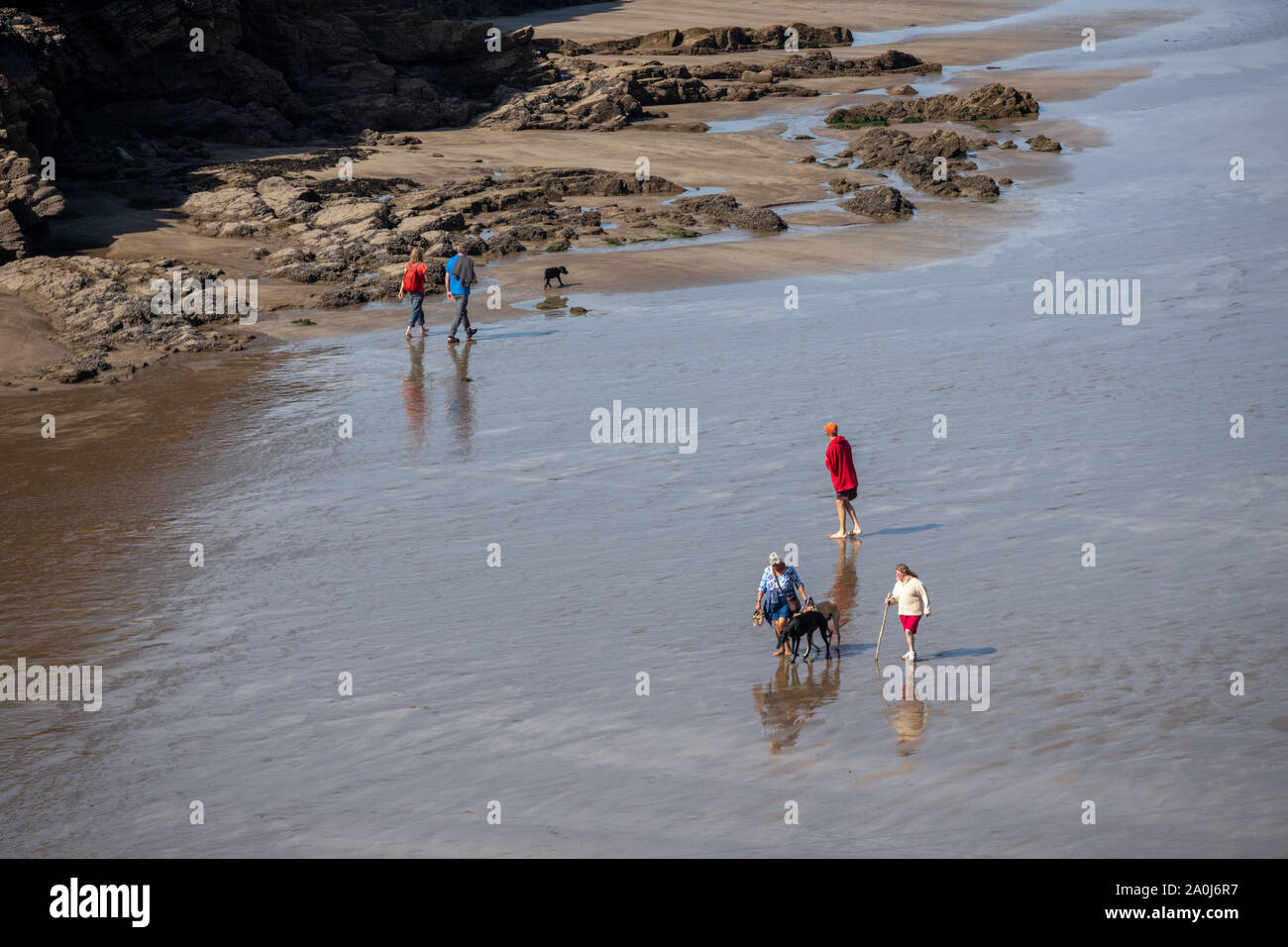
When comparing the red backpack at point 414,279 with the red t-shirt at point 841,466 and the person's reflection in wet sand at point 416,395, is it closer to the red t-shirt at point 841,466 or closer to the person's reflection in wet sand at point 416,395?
the person's reflection in wet sand at point 416,395

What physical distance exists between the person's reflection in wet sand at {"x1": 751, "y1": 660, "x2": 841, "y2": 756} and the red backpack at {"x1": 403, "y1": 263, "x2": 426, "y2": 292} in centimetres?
1295

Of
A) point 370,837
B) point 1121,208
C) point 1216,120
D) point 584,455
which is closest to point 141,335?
point 584,455

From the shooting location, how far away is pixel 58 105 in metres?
31.9

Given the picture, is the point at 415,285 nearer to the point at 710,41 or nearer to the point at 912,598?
the point at 912,598

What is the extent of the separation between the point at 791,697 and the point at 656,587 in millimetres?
2626

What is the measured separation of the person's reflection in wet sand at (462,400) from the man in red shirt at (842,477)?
5457 mm

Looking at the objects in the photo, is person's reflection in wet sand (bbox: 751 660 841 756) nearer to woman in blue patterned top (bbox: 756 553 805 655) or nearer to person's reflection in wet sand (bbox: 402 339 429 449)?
woman in blue patterned top (bbox: 756 553 805 655)

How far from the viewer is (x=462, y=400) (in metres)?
19.6

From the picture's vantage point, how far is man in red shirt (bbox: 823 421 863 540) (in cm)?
1405

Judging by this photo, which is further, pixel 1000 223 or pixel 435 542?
pixel 1000 223

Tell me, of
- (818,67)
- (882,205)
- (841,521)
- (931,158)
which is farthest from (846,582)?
(818,67)

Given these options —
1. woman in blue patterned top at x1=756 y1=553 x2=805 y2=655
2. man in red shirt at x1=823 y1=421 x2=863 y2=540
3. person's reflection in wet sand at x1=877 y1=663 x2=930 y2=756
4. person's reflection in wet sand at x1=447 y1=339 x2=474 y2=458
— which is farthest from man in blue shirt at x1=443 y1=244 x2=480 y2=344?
person's reflection in wet sand at x1=877 y1=663 x2=930 y2=756

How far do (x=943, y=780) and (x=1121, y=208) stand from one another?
26620 millimetres

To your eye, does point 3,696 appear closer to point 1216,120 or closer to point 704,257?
point 704,257
